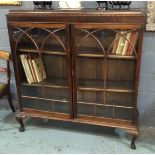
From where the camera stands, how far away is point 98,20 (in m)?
1.88

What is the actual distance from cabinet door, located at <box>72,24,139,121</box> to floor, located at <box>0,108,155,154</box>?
0.26 m

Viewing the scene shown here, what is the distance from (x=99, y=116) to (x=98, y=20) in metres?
0.86

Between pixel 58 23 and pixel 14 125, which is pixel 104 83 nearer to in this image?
pixel 58 23

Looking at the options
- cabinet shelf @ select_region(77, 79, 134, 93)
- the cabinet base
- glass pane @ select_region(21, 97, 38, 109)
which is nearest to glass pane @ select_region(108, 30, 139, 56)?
cabinet shelf @ select_region(77, 79, 134, 93)

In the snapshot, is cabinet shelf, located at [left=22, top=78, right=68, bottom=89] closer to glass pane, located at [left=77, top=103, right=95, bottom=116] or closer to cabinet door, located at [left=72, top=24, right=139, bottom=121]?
cabinet door, located at [left=72, top=24, right=139, bottom=121]

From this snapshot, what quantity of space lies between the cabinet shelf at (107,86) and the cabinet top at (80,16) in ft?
1.79

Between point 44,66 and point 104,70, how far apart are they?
0.56 meters

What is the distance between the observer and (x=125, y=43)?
1.95m

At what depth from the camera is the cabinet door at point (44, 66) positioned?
81.2 inches

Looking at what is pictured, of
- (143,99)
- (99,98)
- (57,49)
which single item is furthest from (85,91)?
(143,99)

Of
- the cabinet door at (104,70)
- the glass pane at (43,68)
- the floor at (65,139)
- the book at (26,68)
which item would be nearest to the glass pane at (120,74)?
the cabinet door at (104,70)

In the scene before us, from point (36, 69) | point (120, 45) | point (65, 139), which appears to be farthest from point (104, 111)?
point (36, 69)

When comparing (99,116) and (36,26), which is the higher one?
(36,26)

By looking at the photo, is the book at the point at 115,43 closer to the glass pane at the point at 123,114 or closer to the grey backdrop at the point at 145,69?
the grey backdrop at the point at 145,69
